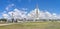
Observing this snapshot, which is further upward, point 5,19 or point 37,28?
point 5,19

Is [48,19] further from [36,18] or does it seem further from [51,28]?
[51,28]

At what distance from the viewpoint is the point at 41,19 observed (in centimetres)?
2631

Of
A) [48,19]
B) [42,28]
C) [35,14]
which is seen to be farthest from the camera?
[35,14]

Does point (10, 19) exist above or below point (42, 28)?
above

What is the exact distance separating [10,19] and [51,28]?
33.4ft

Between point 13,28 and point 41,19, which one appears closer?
point 13,28

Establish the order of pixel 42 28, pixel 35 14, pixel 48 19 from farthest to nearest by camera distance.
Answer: pixel 35 14 < pixel 48 19 < pixel 42 28

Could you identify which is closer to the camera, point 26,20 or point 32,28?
point 32,28

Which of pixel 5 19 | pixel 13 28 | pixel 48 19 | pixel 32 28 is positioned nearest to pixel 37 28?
pixel 32 28

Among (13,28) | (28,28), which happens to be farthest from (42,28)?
(13,28)

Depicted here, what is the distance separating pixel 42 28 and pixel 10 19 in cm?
969

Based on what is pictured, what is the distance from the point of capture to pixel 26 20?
86.6ft

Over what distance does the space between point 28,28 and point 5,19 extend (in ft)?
28.9

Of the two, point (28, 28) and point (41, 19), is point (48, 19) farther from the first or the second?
point (28, 28)
